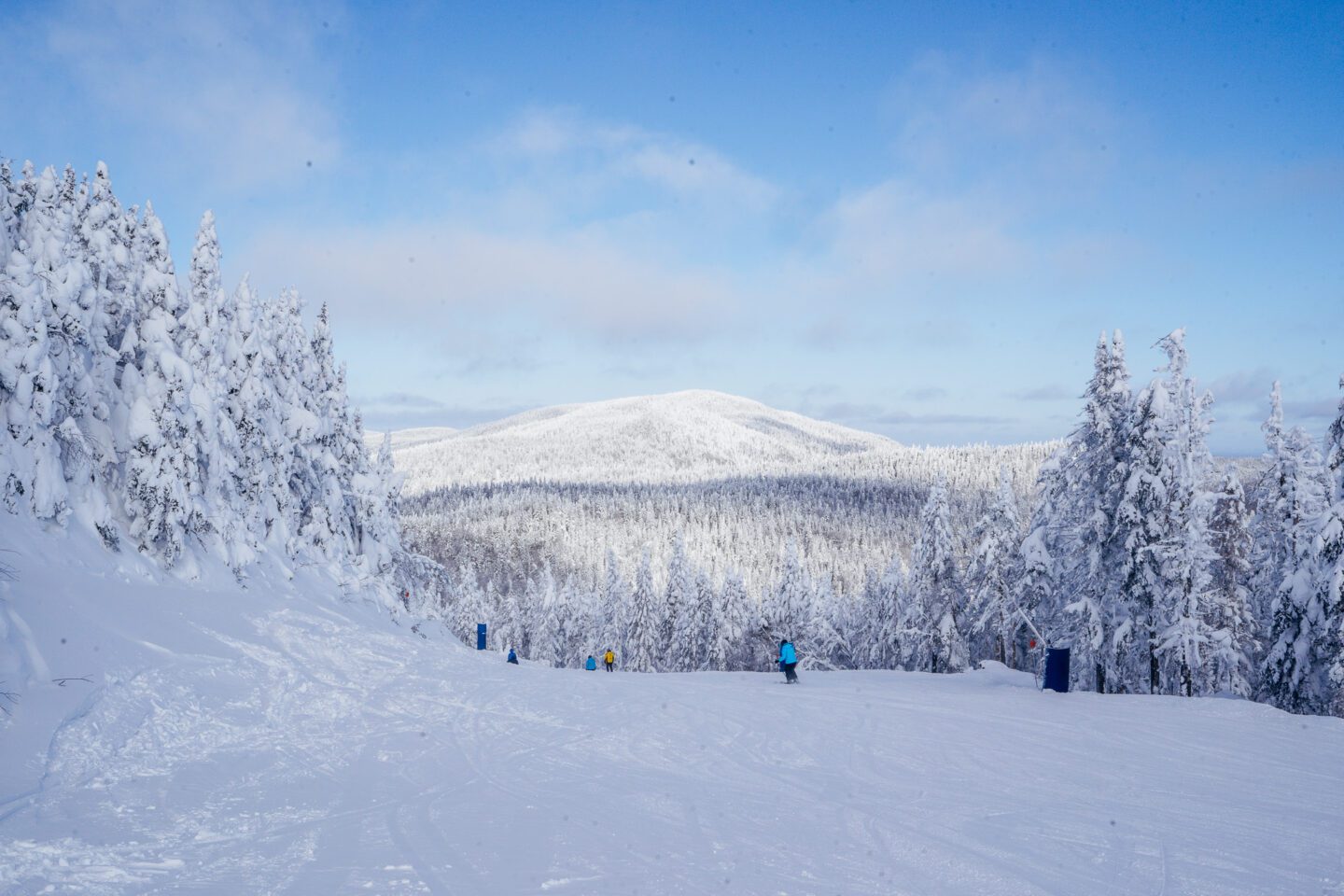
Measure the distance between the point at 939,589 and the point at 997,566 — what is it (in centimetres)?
400

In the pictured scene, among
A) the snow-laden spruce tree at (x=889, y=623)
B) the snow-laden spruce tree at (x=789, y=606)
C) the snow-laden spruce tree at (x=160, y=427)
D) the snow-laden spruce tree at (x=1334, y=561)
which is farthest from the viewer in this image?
the snow-laden spruce tree at (x=789, y=606)

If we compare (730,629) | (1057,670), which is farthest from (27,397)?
(730,629)

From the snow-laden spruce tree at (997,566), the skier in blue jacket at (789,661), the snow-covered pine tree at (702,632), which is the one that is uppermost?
the snow-laden spruce tree at (997,566)

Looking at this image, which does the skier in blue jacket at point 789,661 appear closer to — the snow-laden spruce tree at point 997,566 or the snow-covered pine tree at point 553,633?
the snow-laden spruce tree at point 997,566

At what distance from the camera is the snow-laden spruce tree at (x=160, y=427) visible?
16.5m

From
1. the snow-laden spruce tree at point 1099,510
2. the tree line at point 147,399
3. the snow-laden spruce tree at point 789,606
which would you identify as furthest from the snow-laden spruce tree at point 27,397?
the snow-laden spruce tree at point 789,606

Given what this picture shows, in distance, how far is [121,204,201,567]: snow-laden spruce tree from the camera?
651 inches

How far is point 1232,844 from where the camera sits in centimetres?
731

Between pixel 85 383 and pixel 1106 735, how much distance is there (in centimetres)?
2207

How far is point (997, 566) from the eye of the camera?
3494cm

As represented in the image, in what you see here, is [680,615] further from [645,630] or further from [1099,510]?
[1099,510]

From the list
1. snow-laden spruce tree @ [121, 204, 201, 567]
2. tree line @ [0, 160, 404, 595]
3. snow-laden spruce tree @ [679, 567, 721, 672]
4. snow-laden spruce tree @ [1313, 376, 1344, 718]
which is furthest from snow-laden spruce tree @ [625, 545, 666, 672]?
snow-laden spruce tree @ [1313, 376, 1344, 718]

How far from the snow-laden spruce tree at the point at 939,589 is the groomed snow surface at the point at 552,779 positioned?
20653 mm

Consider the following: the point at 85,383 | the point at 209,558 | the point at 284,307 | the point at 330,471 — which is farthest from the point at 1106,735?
the point at 284,307
